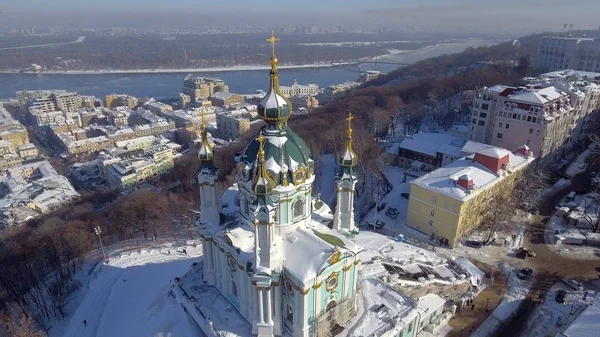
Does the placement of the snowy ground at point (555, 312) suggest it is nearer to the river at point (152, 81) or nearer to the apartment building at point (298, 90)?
the apartment building at point (298, 90)

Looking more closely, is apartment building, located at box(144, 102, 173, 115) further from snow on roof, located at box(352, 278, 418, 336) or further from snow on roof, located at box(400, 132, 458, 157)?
snow on roof, located at box(352, 278, 418, 336)

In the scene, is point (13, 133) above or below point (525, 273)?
below

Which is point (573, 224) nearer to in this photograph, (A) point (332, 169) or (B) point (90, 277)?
(A) point (332, 169)

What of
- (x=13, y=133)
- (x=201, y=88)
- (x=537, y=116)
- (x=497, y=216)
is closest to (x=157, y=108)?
(x=201, y=88)

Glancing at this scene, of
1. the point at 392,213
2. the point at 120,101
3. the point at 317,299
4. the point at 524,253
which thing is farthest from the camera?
the point at 120,101

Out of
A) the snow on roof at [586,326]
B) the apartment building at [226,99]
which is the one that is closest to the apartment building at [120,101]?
the apartment building at [226,99]

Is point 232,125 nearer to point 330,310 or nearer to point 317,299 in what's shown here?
point 330,310
